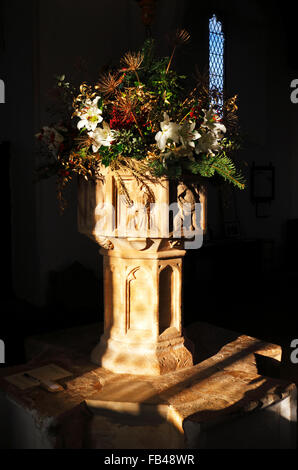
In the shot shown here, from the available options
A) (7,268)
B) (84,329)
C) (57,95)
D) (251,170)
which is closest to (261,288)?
(251,170)

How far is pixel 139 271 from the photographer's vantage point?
2418mm

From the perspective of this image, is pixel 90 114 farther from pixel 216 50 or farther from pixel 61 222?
pixel 216 50

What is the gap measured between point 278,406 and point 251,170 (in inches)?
230

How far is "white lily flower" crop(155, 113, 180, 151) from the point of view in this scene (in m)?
2.07

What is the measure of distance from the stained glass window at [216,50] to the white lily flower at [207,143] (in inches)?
209

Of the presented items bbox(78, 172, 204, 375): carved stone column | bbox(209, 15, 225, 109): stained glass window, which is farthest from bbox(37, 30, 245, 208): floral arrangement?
bbox(209, 15, 225, 109): stained glass window

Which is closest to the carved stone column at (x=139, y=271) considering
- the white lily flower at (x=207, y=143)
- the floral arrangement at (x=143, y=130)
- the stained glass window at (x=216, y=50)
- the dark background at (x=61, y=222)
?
the floral arrangement at (x=143, y=130)

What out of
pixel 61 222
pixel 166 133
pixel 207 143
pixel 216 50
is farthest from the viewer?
pixel 216 50

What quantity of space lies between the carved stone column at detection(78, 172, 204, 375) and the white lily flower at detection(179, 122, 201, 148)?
21 centimetres

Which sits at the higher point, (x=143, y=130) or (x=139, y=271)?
(x=143, y=130)

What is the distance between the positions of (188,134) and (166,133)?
11 cm

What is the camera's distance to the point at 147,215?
221 centimetres

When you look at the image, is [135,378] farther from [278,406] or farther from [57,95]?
[57,95]

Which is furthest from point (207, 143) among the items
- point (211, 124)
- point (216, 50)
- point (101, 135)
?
point (216, 50)
